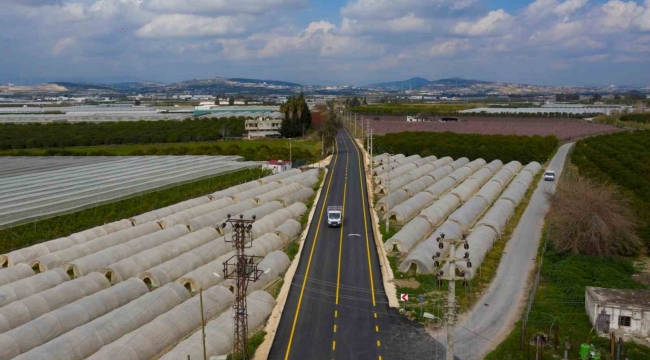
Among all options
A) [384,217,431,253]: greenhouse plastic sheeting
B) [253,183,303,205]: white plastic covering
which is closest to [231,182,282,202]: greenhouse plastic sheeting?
[253,183,303,205]: white plastic covering

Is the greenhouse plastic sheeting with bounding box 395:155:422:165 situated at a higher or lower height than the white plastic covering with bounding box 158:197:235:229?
higher

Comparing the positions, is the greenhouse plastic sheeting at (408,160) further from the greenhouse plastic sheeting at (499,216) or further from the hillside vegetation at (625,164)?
the greenhouse plastic sheeting at (499,216)

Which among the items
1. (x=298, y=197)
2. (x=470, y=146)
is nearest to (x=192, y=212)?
(x=298, y=197)

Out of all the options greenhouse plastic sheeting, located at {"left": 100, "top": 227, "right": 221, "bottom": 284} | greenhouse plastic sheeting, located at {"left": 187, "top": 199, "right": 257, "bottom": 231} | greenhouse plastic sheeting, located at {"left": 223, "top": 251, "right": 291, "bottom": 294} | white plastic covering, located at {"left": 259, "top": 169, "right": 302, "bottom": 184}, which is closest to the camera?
greenhouse plastic sheeting, located at {"left": 223, "top": 251, "right": 291, "bottom": 294}

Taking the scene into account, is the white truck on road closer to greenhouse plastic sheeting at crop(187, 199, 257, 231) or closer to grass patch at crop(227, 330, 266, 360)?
greenhouse plastic sheeting at crop(187, 199, 257, 231)

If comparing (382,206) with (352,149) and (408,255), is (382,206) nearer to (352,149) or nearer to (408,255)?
(408,255)
